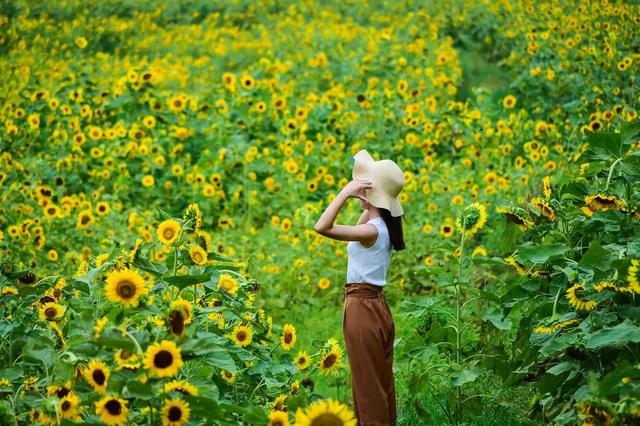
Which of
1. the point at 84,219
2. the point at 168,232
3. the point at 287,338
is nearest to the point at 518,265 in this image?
the point at 287,338

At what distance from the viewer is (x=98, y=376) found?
2268 millimetres

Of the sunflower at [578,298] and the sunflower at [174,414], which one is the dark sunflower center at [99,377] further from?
the sunflower at [578,298]

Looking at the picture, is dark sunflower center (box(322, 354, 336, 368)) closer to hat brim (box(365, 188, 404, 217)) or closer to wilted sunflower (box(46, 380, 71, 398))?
hat brim (box(365, 188, 404, 217))

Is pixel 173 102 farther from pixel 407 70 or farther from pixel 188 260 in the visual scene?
pixel 188 260

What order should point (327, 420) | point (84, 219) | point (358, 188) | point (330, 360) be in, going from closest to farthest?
point (327, 420), point (330, 360), point (358, 188), point (84, 219)

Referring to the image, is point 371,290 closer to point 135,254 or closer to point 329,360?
point 329,360

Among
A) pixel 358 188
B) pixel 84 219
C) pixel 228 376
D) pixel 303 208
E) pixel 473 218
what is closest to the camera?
pixel 228 376

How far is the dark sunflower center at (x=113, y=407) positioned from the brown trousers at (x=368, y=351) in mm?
1388

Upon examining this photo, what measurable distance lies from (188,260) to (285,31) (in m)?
9.16

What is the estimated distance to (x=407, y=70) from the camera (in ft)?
29.6

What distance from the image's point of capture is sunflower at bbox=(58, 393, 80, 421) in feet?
7.44

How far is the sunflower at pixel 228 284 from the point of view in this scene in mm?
3135

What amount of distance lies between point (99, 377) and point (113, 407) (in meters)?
0.12

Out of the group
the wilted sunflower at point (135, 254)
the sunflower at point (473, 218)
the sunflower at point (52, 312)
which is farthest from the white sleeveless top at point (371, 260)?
the sunflower at point (52, 312)
